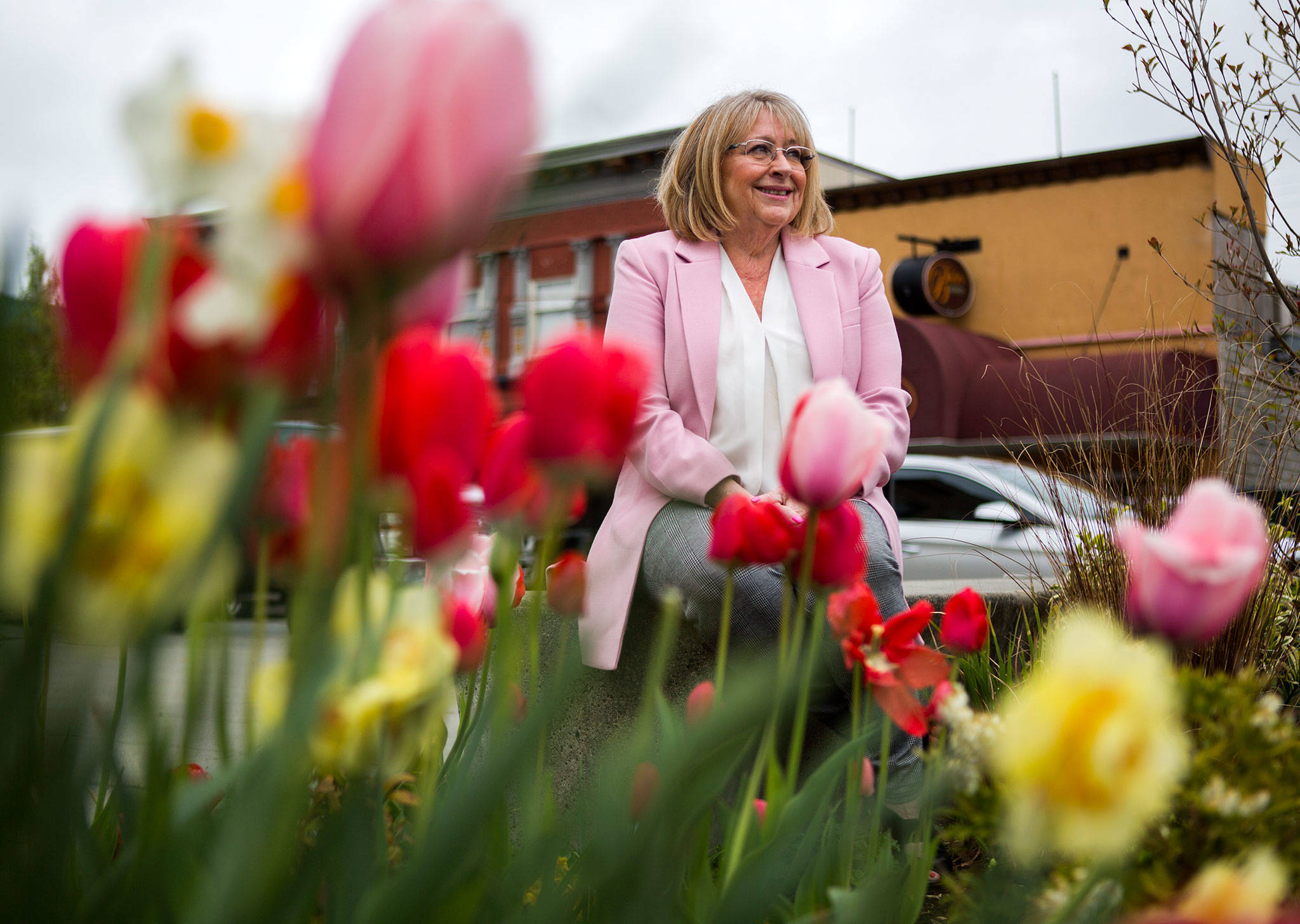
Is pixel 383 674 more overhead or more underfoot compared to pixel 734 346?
more underfoot

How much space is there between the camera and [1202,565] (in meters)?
0.51

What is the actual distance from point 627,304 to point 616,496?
0.41 m

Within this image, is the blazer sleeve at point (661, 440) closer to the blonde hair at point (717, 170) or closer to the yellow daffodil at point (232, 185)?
the blonde hair at point (717, 170)

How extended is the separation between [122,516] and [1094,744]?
33cm

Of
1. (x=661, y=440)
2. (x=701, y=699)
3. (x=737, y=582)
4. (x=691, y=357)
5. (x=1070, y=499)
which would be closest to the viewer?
(x=701, y=699)

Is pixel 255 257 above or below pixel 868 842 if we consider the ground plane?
above

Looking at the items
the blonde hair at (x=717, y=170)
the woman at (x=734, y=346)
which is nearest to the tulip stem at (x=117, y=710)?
the woman at (x=734, y=346)

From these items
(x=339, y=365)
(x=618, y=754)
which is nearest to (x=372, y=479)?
(x=339, y=365)

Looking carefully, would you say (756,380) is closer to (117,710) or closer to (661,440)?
(661,440)

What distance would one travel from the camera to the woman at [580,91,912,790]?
214 centimetres

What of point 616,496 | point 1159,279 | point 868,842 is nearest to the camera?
point 868,842

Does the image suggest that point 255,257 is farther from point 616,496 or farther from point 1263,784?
point 616,496

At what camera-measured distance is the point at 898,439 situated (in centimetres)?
221

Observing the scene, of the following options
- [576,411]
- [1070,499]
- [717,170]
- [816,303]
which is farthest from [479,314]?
[1070,499]
